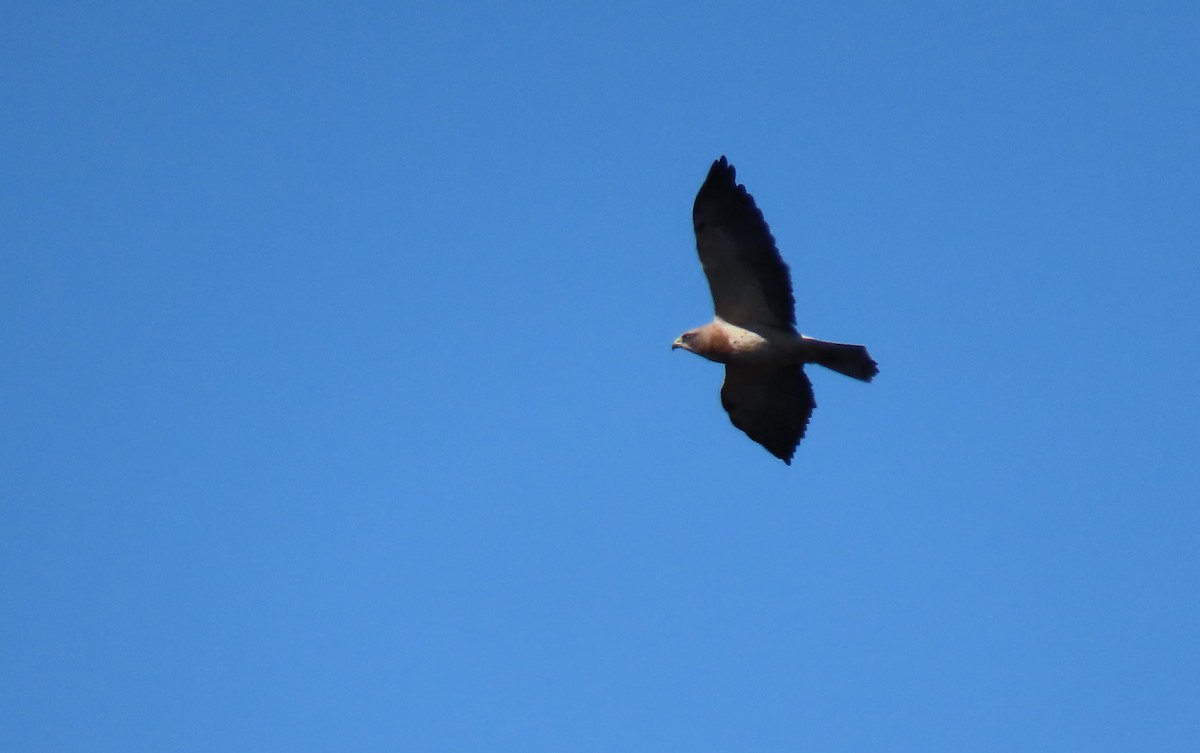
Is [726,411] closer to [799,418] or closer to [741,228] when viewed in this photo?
[799,418]

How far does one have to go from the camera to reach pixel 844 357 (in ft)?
42.9

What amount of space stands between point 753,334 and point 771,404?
1.11 meters

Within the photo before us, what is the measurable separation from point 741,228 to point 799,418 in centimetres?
238

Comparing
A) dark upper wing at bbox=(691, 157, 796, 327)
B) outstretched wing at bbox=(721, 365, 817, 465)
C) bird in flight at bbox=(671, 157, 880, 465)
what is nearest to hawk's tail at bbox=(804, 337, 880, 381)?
bird in flight at bbox=(671, 157, 880, 465)

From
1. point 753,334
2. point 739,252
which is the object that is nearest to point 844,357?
point 753,334

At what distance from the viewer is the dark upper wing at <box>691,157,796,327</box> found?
43.0 feet

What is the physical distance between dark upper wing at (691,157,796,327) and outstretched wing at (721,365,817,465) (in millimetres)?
787

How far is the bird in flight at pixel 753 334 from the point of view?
13.1m

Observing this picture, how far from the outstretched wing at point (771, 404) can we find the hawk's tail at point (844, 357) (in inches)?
29.6

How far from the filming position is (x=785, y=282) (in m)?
13.3

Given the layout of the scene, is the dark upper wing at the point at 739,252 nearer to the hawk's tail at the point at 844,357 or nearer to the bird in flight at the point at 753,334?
the bird in flight at the point at 753,334

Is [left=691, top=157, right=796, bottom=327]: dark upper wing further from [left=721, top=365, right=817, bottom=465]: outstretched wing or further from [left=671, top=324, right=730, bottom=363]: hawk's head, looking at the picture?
[left=721, top=365, right=817, bottom=465]: outstretched wing

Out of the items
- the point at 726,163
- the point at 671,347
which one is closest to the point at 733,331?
the point at 671,347

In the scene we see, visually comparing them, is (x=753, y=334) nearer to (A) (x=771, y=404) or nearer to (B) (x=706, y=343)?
(B) (x=706, y=343)
